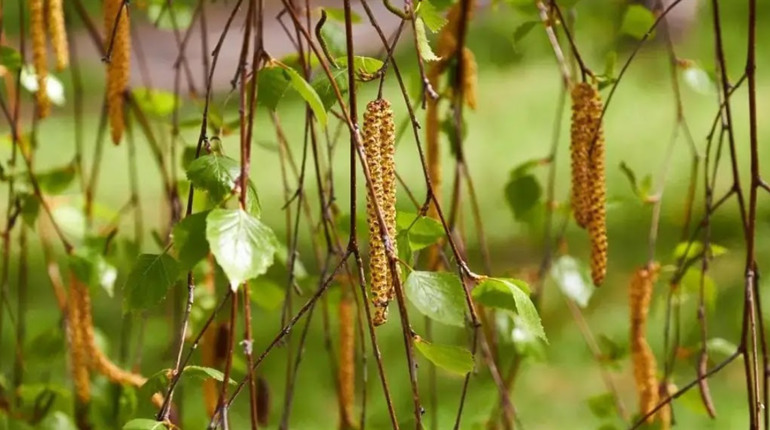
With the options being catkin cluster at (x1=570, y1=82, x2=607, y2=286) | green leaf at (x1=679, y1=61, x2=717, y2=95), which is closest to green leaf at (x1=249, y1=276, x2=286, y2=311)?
catkin cluster at (x1=570, y1=82, x2=607, y2=286)

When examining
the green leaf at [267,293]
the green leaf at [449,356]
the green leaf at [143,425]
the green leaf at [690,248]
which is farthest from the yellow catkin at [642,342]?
the green leaf at [143,425]

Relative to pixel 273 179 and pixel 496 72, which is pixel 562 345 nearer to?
pixel 273 179

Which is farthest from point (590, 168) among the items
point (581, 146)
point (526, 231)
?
point (526, 231)

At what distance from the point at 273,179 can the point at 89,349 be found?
1776 mm

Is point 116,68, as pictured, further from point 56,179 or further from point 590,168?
point 590,168

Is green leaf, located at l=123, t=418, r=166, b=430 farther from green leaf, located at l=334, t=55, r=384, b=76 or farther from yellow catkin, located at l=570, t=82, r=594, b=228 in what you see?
yellow catkin, located at l=570, t=82, r=594, b=228

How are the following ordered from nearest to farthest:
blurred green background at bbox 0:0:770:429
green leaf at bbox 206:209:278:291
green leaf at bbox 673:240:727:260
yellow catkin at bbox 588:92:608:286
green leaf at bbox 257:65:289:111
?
1. green leaf at bbox 206:209:278:291
2. green leaf at bbox 257:65:289:111
3. yellow catkin at bbox 588:92:608:286
4. green leaf at bbox 673:240:727:260
5. blurred green background at bbox 0:0:770:429

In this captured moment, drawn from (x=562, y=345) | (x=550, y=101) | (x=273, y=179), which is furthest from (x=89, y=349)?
(x=550, y=101)

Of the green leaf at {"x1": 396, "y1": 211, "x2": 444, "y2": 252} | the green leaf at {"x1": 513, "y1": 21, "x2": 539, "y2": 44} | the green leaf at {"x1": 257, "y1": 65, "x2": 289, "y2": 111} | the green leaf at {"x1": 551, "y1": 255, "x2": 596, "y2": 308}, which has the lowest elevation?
the green leaf at {"x1": 396, "y1": 211, "x2": 444, "y2": 252}

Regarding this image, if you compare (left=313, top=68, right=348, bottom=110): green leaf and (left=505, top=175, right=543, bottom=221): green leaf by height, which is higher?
(left=505, top=175, right=543, bottom=221): green leaf

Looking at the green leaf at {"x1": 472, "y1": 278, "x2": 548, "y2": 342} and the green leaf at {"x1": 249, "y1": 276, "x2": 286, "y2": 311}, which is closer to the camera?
the green leaf at {"x1": 472, "y1": 278, "x2": 548, "y2": 342}

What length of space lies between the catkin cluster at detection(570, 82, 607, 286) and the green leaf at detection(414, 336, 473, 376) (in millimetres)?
228

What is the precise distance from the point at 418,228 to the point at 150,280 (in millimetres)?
152

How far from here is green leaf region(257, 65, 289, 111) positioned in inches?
21.0
